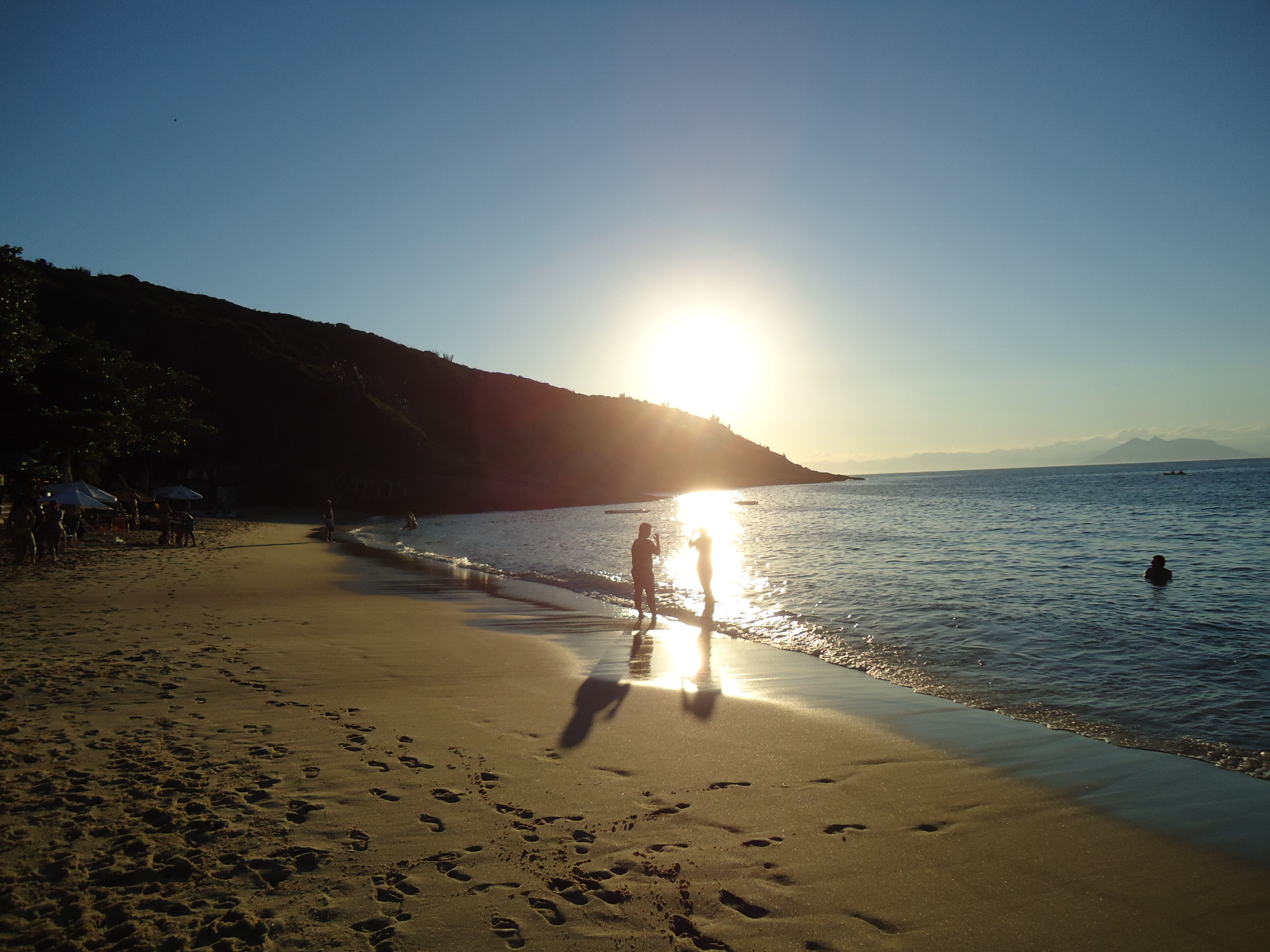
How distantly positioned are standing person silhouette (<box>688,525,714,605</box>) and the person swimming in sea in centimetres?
1058

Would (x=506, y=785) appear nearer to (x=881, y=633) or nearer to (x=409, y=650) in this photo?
(x=409, y=650)

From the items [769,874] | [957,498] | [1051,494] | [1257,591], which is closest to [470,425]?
[957,498]

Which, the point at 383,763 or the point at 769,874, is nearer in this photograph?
the point at 769,874

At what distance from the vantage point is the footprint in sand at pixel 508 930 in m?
3.38

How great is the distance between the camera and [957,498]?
71625mm

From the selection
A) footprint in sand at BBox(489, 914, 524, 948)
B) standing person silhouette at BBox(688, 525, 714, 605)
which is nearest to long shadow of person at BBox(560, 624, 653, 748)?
footprint in sand at BBox(489, 914, 524, 948)

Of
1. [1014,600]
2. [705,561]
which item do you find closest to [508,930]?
[705,561]

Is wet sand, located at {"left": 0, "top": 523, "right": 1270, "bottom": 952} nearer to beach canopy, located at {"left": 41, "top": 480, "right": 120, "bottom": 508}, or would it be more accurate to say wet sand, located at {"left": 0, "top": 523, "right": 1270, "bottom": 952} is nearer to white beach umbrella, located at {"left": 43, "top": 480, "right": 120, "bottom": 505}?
beach canopy, located at {"left": 41, "top": 480, "right": 120, "bottom": 508}

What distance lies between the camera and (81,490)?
2553 cm

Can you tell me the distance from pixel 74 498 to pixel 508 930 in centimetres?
2838

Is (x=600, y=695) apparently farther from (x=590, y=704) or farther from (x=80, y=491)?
(x=80, y=491)

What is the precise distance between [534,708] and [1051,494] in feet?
255

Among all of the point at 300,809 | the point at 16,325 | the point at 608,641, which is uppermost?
the point at 16,325

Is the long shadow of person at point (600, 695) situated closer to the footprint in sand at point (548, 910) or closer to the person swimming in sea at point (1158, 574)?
the footprint in sand at point (548, 910)
